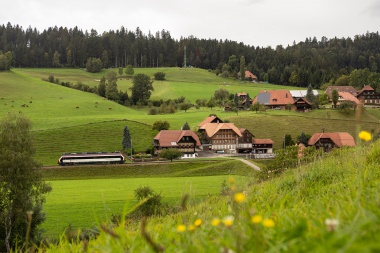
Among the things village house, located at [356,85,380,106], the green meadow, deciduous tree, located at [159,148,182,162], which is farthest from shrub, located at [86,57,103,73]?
deciduous tree, located at [159,148,182,162]

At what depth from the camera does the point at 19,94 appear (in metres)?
102

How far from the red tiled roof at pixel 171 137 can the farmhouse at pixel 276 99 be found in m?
39.8

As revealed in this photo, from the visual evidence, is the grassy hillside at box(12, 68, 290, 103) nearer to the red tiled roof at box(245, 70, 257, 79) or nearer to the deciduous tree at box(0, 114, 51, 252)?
the red tiled roof at box(245, 70, 257, 79)

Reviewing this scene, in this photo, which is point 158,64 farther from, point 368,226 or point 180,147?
point 368,226

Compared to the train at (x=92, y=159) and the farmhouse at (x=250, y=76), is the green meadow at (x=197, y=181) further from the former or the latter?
the farmhouse at (x=250, y=76)

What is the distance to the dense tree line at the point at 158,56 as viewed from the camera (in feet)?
545

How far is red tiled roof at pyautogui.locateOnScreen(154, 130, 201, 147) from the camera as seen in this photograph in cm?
6775

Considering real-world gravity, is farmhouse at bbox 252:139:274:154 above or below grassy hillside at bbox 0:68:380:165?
below

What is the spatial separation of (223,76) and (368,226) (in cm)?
16597

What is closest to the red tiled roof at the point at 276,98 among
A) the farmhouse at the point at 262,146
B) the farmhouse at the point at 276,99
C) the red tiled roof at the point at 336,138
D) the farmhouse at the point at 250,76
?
the farmhouse at the point at 276,99

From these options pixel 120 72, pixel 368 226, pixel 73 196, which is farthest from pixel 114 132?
pixel 120 72

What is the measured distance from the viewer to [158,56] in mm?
189375

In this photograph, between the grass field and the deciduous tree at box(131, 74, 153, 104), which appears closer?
the grass field

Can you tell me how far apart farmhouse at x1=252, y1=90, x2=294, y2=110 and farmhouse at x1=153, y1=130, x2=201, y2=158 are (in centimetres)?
3989
